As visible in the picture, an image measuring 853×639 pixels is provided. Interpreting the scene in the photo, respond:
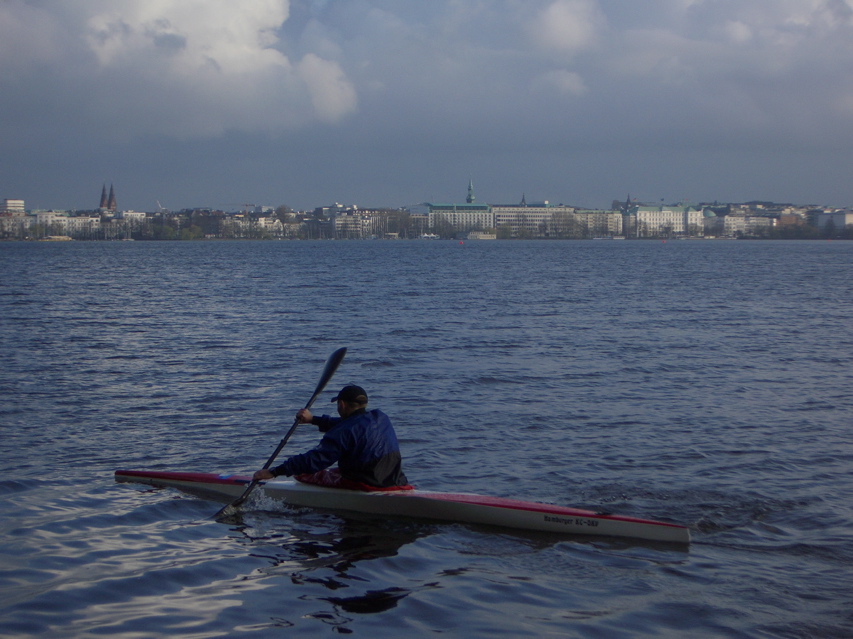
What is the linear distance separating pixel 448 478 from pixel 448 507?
74.8 inches

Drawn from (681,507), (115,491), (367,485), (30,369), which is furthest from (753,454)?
(30,369)

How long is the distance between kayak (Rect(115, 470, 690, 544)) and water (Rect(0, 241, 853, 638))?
129 mm

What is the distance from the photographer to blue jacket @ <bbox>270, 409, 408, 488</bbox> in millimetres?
7855

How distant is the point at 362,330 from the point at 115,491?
16.4m

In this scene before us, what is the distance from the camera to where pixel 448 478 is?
33.0ft

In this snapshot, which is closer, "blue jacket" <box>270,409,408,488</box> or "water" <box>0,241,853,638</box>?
"water" <box>0,241,853,638</box>

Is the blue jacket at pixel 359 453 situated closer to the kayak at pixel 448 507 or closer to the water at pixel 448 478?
the kayak at pixel 448 507

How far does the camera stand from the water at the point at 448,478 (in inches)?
245

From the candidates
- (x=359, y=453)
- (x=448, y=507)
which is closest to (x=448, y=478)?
(x=448, y=507)

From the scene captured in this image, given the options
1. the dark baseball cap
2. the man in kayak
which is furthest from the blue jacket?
the dark baseball cap

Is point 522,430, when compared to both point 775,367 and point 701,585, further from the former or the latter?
point 775,367

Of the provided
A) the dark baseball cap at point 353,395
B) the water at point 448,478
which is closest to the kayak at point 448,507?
the water at point 448,478

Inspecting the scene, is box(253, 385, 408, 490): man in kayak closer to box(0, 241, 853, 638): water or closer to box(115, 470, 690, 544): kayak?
box(115, 470, 690, 544): kayak

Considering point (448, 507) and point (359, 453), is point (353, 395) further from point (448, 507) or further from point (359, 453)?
point (448, 507)
